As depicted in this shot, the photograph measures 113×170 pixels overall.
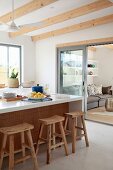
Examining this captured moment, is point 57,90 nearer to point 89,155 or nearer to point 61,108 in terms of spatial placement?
point 61,108

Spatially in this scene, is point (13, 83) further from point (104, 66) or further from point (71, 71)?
point (104, 66)

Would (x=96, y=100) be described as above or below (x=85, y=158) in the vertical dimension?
above

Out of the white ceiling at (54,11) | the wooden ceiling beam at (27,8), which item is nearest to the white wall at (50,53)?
the white ceiling at (54,11)

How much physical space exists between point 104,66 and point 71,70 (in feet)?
11.2

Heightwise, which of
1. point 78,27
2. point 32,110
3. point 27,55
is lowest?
point 32,110

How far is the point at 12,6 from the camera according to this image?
4453 millimetres

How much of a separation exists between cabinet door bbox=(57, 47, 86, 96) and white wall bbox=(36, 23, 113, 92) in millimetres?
236

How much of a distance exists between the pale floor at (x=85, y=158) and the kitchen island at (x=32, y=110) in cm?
51

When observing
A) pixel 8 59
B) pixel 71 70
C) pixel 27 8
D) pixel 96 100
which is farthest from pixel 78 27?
pixel 96 100

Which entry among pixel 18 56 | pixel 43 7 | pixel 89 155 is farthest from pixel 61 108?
pixel 18 56

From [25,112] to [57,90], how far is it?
3.38 metres

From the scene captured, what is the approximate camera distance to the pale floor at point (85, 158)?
118 inches

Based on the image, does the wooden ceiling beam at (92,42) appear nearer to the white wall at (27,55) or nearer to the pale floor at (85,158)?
the white wall at (27,55)

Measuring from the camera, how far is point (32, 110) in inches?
141
